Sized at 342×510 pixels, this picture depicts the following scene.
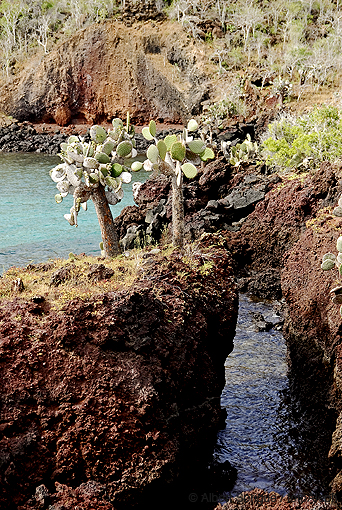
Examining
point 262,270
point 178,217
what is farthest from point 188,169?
point 262,270

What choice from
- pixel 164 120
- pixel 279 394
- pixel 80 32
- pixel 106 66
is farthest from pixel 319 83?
pixel 279 394

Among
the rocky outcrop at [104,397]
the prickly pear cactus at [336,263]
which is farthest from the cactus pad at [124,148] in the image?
the prickly pear cactus at [336,263]

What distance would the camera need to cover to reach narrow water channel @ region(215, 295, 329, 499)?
5320 mm

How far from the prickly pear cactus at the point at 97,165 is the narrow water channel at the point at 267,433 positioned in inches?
132

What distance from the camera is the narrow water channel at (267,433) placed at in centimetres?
532

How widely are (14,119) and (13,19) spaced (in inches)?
576

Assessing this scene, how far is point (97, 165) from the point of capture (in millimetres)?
7516

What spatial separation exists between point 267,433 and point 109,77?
170ft

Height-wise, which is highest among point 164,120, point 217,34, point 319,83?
point 217,34

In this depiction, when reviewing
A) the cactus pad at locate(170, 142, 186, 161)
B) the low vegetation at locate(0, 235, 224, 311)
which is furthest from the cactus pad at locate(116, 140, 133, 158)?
the low vegetation at locate(0, 235, 224, 311)

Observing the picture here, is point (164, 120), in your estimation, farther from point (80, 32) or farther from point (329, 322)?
point (329, 322)

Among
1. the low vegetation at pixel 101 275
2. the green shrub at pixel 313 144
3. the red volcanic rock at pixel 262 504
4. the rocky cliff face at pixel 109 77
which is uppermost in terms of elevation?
the low vegetation at pixel 101 275

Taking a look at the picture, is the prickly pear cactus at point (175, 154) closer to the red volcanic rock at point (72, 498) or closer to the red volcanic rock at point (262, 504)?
the red volcanic rock at point (72, 498)

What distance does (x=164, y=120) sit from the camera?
5094cm
